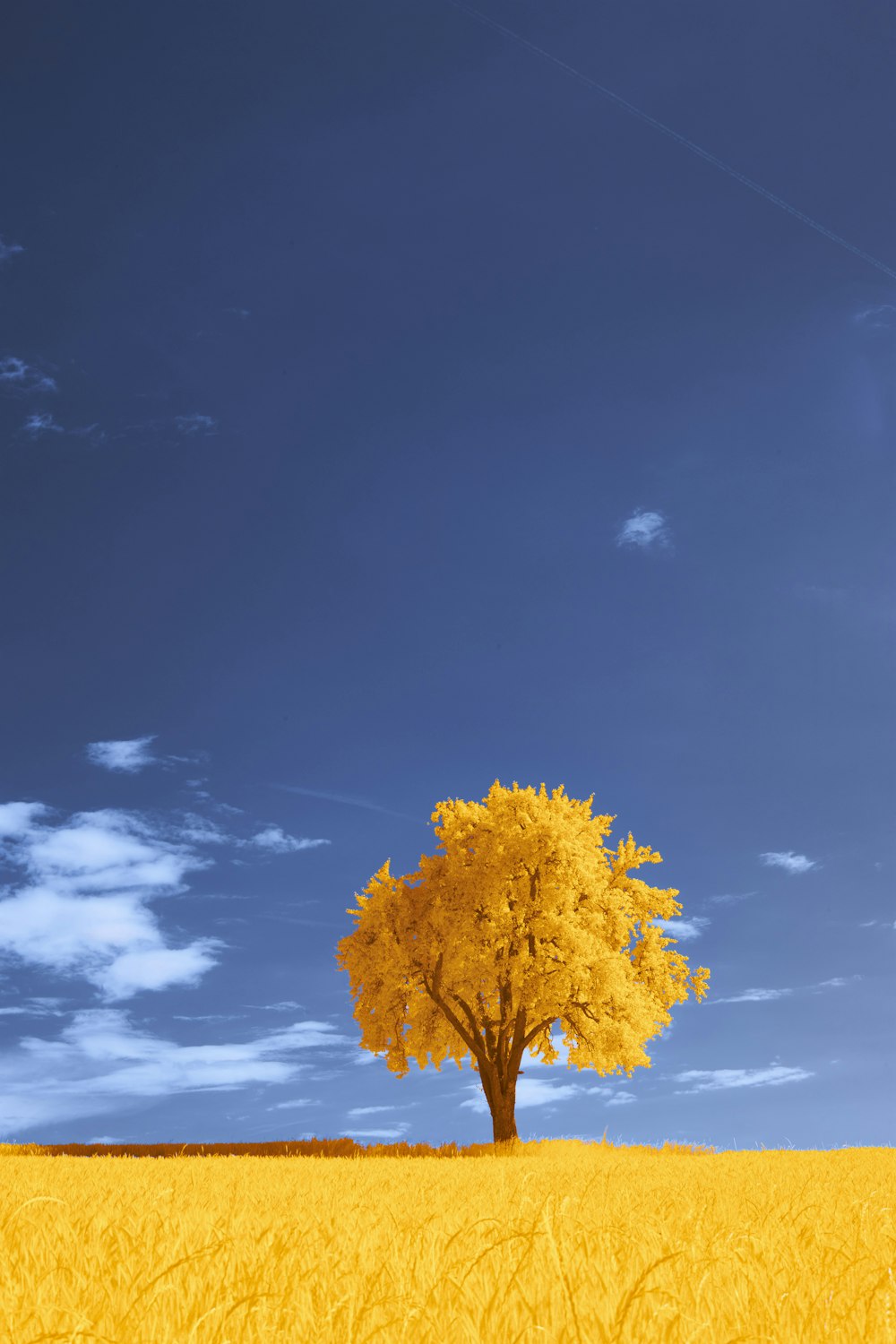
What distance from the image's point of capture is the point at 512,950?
94.7 feet

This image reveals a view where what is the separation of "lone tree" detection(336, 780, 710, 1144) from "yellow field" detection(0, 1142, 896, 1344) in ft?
67.1

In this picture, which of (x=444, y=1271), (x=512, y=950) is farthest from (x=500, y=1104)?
(x=444, y=1271)

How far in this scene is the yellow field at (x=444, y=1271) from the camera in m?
3.50

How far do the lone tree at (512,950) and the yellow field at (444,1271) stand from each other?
805 inches

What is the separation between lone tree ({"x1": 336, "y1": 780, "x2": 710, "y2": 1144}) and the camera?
2844 cm

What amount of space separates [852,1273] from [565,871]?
2436 cm

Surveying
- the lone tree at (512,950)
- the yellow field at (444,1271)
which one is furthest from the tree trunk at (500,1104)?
the yellow field at (444,1271)

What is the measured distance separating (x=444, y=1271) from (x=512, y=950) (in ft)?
83.0

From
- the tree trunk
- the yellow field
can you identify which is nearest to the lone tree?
the tree trunk

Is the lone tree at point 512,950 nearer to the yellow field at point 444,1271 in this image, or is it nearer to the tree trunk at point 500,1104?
the tree trunk at point 500,1104

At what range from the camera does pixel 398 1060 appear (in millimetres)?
32406

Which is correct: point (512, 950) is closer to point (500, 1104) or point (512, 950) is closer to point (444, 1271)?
point (500, 1104)

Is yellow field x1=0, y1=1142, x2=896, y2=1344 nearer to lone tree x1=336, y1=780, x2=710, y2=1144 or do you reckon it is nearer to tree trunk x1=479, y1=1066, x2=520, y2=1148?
lone tree x1=336, y1=780, x2=710, y2=1144

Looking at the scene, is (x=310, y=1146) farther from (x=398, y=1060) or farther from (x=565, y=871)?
(x=565, y=871)
